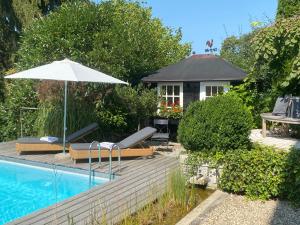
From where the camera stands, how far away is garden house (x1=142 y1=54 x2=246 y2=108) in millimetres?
14664

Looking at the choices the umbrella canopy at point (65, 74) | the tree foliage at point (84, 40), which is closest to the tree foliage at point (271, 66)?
the umbrella canopy at point (65, 74)

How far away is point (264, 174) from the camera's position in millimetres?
7133

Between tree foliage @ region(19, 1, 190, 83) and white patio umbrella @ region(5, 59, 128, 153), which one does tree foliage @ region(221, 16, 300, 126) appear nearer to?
white patio umbrella @ region(5, 59, 128, 153)

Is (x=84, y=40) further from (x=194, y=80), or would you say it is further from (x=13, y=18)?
(x=13, y=18)

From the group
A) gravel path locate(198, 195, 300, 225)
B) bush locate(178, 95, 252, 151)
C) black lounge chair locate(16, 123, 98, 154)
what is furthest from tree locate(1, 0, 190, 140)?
gravel path locate(198, 195, 300, 225)

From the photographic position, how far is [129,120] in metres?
14.9

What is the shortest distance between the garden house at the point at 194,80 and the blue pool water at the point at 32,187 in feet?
22.7

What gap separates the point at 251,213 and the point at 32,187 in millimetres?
4959

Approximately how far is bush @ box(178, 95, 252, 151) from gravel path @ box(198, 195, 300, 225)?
1.67 metres

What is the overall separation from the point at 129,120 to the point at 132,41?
3.20 m

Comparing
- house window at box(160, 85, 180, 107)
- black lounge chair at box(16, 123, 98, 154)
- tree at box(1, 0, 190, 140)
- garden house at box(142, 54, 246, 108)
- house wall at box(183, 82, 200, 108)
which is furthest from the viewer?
house window at box(160, 85, 180, 107)

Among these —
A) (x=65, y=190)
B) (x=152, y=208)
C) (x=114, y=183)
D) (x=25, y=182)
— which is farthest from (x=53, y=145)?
(x=152, y=208)

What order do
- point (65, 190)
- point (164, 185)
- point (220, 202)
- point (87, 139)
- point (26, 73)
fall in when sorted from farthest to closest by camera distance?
point (87, 139) < point (26, 73) < point (65, 190) < point (164, 185) < point (220, 202)

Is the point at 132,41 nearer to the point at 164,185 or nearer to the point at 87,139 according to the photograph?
the point at 87,139
